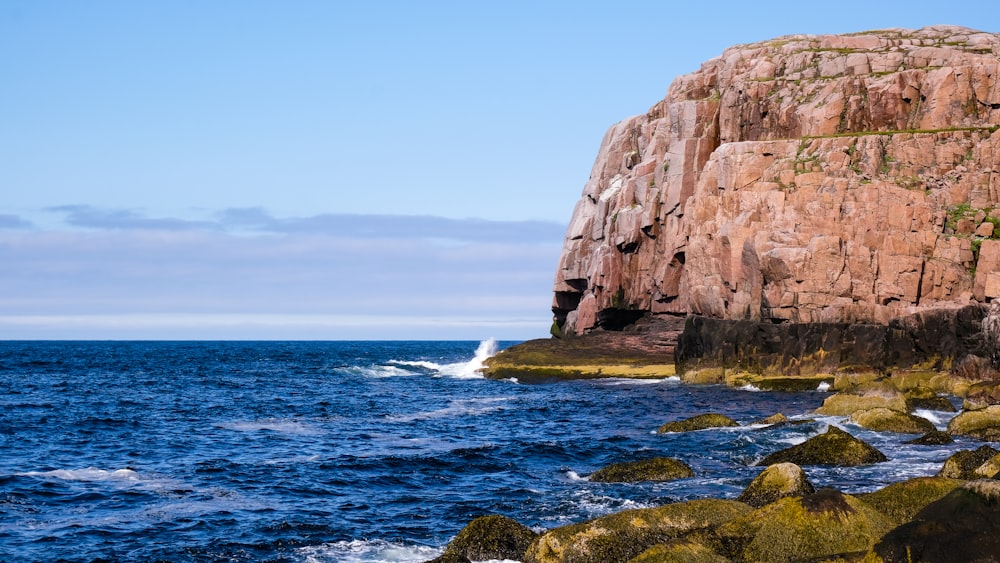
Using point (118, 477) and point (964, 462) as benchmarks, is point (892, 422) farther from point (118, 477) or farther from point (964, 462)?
point (118, 477)

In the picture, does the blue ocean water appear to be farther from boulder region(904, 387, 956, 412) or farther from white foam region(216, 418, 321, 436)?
boulder region(904, 387, 956, 412)

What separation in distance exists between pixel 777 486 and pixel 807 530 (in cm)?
553

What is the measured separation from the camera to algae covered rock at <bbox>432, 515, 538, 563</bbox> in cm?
1989

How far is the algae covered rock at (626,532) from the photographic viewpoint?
18.5 metres

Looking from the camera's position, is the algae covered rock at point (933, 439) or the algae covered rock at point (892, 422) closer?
the algae covered rock at point (933, 439)

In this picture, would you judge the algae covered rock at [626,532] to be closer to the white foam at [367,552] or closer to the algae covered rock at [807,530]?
the algae covered rock at [807,530]

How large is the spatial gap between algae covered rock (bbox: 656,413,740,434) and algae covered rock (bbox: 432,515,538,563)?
20.8 m

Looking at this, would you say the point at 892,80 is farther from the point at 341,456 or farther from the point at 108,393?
the point at 108,393

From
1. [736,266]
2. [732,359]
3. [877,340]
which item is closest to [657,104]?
[736,266]

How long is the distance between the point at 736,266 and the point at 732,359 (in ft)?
23.2

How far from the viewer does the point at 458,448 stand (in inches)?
1521

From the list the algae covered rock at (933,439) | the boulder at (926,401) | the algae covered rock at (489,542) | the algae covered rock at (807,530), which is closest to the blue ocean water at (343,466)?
the algae covered rock at (933,439)

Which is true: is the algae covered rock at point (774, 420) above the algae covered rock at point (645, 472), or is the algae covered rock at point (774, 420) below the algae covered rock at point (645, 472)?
above

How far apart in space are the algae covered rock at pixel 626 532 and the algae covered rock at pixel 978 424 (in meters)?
19.8
